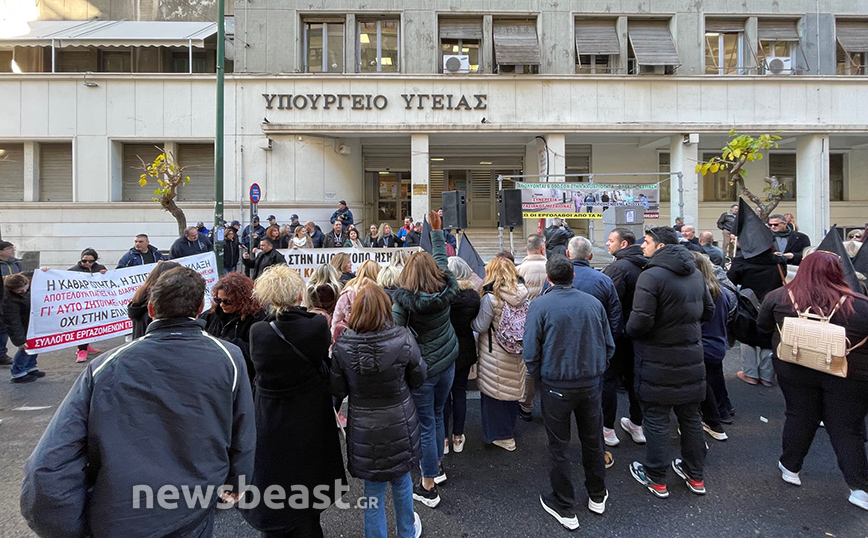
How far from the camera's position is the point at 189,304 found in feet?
6.75

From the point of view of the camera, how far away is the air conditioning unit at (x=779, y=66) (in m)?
15.0

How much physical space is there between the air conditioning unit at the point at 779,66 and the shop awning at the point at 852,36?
2.01 m

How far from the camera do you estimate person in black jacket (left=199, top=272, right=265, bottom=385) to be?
3182 mm

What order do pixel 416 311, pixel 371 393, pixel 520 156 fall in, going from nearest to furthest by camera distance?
pixel 371 393, pixel 416 311, pixel 520 156

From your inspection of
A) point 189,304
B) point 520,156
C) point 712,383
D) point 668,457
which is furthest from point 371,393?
point 520,156

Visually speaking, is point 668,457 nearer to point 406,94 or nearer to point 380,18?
point 406,94

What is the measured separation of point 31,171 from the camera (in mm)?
14578

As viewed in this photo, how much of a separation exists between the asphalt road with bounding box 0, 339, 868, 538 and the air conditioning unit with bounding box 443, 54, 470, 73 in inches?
517

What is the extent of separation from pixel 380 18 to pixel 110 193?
10903 mm

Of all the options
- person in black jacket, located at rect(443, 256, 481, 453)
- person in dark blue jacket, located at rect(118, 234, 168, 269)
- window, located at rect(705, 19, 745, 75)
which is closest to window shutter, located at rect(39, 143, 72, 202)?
person in dark blue jacket, located at rect(118, 234, 168, 269)

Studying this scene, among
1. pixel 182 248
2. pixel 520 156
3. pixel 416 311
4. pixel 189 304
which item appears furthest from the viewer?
pixel 520 156

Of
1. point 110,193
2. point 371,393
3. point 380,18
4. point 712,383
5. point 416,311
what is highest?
point 380,18

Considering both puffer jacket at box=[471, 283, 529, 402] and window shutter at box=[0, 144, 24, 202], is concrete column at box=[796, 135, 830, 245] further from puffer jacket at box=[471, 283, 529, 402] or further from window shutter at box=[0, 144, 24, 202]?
window shutter at box=[0, 144, 24, 202]

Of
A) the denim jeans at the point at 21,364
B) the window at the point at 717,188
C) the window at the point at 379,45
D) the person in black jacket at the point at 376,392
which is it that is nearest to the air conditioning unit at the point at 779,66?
the window at the point at 717,188
